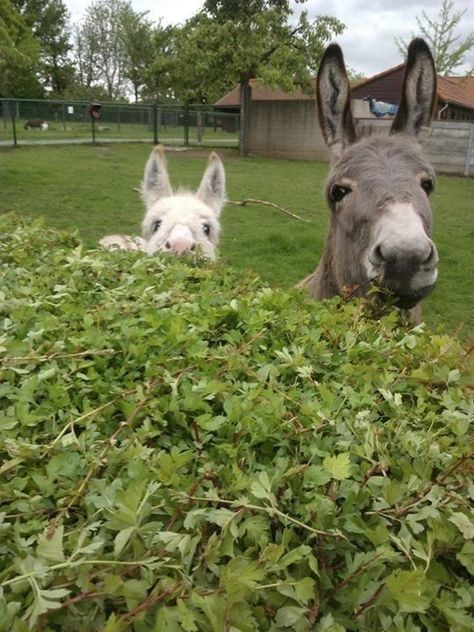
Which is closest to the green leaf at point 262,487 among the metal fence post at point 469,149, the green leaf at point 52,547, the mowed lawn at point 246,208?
the green leaf at point 52,547

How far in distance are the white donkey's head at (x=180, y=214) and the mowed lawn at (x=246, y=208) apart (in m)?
0.60

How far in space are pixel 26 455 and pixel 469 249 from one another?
12569mm

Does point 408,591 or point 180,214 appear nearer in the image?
point 408,591

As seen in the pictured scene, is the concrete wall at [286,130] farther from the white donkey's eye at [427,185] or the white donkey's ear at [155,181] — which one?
the white donkey's eye at [427,185]

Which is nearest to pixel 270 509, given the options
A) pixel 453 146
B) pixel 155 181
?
pixel 155 181

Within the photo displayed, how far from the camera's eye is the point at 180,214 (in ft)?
15.9

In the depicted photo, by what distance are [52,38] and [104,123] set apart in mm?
46385

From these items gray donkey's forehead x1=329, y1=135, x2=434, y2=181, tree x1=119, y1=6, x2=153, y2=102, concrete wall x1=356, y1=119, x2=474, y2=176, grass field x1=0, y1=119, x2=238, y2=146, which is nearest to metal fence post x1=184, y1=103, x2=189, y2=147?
grass field x1=0, y1=119, x2=238, y2=146

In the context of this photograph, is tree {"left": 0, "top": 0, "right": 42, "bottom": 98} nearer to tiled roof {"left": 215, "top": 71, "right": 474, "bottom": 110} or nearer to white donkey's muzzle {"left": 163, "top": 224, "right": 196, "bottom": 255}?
tiled roof {"left": 215, "top": 71, "right": 474, "bottom": 110}

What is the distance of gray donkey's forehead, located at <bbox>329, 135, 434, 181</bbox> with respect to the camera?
3.27 m

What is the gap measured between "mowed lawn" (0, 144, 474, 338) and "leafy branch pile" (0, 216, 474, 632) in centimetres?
231

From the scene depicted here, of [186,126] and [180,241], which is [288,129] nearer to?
[186,126]

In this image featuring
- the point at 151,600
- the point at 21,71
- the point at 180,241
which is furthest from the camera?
the point at 21,71

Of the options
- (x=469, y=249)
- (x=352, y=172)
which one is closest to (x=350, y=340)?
(x=352, y=172)
